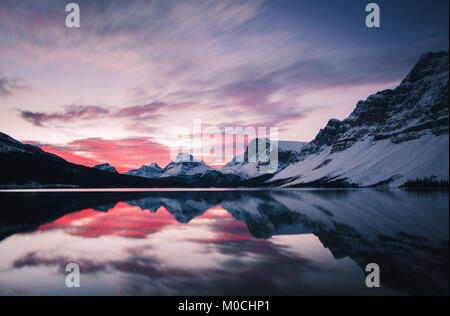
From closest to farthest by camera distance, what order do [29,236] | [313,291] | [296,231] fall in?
1. [313,291]
2. [29,236]
3. [296,231]

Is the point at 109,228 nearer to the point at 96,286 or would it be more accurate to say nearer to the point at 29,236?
the point at 29,236

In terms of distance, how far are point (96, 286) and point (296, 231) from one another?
20.9m

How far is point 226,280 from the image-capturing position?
14234 millimetres

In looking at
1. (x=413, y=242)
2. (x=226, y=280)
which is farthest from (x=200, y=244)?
(x=413, y=242)

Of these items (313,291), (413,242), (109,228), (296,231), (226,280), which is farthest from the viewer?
(109,228)

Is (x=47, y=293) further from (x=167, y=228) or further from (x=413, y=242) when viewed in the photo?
(x=413, y=242)

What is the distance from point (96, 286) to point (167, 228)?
747 inches

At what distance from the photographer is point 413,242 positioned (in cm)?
2136

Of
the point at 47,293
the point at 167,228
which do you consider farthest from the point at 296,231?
the point at 47,293
